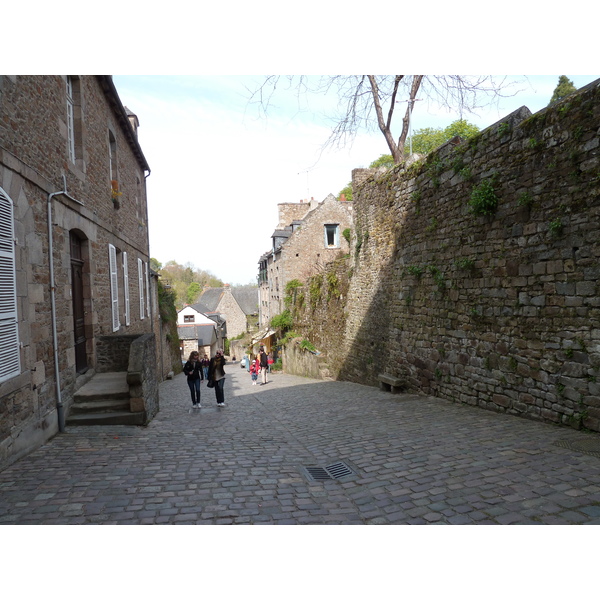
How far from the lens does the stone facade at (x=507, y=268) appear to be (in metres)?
5.11

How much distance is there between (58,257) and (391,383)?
274 inches

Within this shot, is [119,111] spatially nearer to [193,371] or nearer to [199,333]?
[193,371]

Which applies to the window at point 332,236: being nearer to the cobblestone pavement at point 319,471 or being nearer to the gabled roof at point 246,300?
the cobblestone pavement at point 319,471

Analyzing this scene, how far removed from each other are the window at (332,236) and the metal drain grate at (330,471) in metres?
24.8

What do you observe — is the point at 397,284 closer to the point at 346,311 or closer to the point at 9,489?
the point at 346,311

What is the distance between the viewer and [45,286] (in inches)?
231

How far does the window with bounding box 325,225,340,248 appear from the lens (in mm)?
28969

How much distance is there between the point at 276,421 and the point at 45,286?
432 centimetres

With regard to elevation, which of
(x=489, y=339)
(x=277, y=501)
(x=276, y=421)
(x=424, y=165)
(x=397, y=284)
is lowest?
(x=276, y=421)

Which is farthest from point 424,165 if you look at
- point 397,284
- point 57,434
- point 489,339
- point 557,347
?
point 57,434

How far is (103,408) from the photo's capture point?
6641 mm

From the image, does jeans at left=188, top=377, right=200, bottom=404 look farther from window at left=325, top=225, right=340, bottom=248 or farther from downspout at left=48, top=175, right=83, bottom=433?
window at left=325, top=225, right=340, bottom=248

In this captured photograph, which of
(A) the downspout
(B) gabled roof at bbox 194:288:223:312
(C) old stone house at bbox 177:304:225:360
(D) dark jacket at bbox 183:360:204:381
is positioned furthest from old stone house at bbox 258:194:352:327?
(B) gabled roof at bbox 194:288:223:312

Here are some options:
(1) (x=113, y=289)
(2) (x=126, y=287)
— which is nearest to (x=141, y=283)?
(2) (x=126, y=287)
